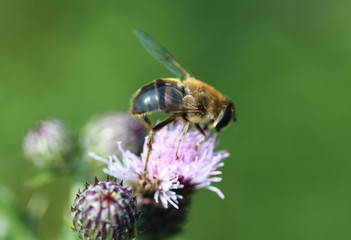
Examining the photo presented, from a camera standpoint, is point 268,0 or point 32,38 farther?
point 268,0

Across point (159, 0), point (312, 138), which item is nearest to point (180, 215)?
point (312, 138)

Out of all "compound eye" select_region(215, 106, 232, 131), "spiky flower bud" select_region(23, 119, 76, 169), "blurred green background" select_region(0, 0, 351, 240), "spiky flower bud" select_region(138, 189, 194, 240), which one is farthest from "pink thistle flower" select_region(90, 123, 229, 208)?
"blurred green background" select_region(0, 0, 351, 240)

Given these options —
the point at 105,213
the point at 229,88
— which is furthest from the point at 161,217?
the point at 229,88

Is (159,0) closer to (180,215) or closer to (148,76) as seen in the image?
(148,76)

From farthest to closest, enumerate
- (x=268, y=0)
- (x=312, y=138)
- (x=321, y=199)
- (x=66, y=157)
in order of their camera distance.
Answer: (x=268, y=0) → (x=312, y=138) → (x=321, y=199) → (x=66, y=157)

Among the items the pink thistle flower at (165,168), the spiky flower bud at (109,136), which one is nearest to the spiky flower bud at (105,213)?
the pink thistle flower at (165,168)

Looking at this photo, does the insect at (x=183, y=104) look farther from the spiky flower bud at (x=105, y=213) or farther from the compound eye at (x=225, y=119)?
the spiky flower bud at (x=105, y=213)

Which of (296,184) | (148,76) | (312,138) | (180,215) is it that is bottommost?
(180,215)
